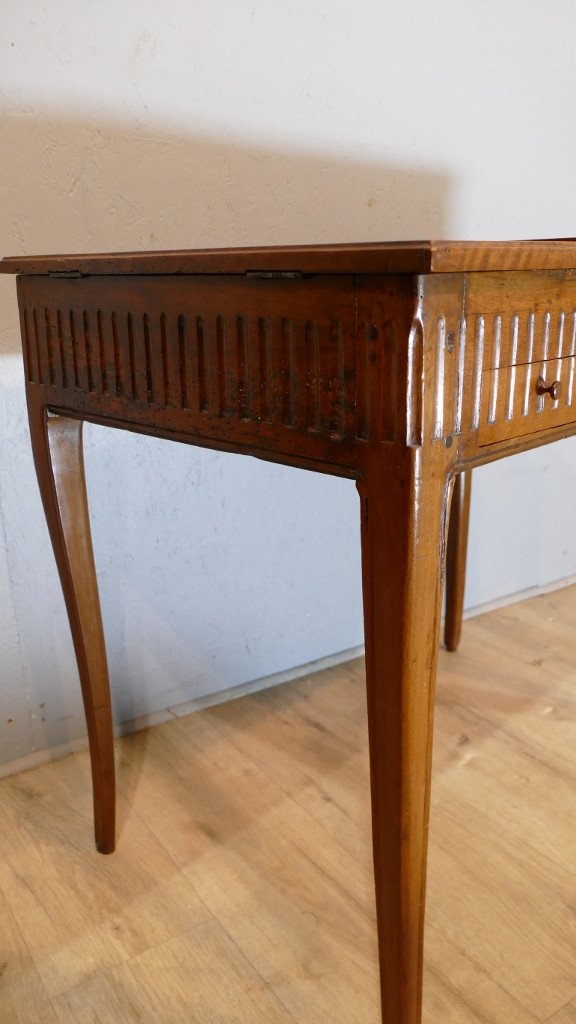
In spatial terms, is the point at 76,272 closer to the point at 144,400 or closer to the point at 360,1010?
the point at 144,400

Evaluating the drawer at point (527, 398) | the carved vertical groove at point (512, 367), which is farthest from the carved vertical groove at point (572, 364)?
the carved vertical groove at point (512, 367)

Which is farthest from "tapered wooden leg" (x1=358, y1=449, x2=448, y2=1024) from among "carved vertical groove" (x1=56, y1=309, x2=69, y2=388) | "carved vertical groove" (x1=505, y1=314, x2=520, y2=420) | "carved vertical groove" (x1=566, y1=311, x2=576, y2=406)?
"carved vertical groove" (x1=56, y1=309, x2=69, y2=388)

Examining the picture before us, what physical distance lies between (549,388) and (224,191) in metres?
0.81

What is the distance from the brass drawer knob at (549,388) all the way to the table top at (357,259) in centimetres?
10

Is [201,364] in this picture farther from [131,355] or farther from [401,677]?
[401,677]

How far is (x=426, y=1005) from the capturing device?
2.95 feet

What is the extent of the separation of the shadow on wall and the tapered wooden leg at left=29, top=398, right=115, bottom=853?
0.89 ft

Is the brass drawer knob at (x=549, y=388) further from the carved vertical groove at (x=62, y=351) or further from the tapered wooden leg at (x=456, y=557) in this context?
the tapered wooden leg at (x=456, y=557)

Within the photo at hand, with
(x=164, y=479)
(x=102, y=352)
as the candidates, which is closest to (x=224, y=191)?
(x=164, y=479)

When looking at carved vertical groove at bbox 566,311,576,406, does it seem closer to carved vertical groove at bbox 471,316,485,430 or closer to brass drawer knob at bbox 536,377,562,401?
brass drawer knob at bbox 536,377,562,401

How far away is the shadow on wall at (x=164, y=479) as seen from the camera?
1.23m

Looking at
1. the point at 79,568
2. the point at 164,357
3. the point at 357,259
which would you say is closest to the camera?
the point at 357,259

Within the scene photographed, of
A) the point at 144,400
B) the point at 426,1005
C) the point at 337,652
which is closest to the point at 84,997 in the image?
the point at 426,1005

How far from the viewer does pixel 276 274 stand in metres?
0.67
